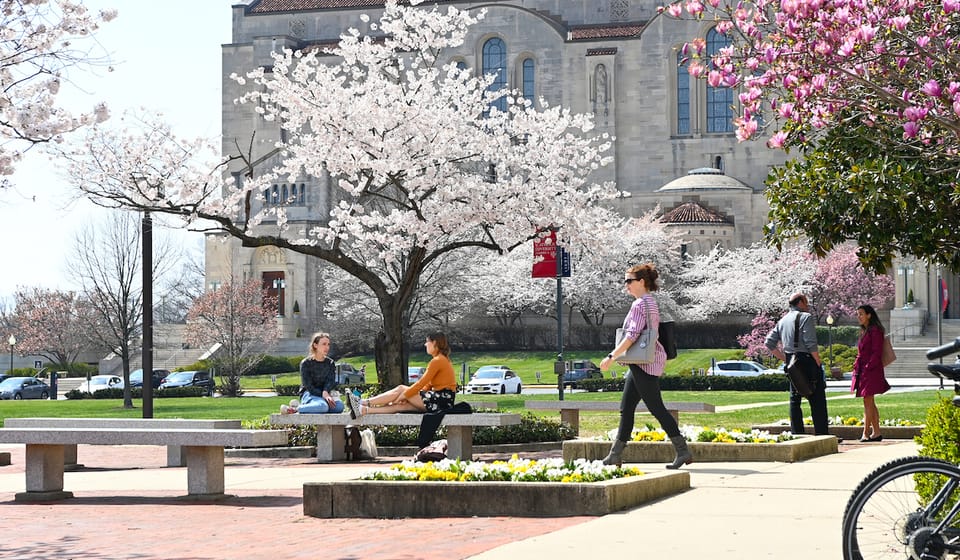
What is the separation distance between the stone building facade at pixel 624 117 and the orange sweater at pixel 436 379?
64.3 meters

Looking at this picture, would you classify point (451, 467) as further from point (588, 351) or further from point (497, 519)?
point (588, 351)

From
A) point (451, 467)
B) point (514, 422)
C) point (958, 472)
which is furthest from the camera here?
point (514, 422)

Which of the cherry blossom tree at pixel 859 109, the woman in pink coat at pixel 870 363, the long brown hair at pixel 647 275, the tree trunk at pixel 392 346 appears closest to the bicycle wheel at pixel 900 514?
the cherry blossom tree at pixel 859 109

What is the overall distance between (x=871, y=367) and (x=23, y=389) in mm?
53891

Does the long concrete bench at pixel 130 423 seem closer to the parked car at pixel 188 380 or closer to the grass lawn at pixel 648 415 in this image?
the grass lawn at pixel 648 415

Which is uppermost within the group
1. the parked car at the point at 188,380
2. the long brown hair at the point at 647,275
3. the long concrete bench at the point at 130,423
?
the long brown hair at the point at 647,275

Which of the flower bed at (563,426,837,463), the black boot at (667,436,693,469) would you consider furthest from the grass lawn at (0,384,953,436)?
the black boot at (667,436,693,469)

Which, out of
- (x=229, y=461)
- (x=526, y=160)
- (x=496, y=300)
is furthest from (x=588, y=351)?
(x=229, y=461)

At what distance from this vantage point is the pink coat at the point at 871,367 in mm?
17000

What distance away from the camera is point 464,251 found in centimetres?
6219

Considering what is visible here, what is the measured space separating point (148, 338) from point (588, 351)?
53174 mm

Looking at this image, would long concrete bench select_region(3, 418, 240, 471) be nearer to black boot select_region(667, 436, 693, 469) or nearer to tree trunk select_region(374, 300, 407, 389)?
black boot select_region(667, 436, 693, 469)

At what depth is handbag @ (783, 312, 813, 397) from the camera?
1612 cm

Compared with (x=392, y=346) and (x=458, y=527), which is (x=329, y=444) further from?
(x=458, y=527)
